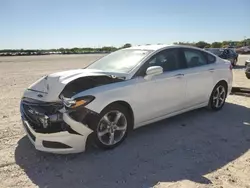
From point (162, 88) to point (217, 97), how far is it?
2208 mm

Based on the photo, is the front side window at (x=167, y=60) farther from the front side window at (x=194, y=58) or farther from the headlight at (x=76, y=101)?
the headlight at (x=76, y=101)

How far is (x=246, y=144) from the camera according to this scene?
500 centimetres

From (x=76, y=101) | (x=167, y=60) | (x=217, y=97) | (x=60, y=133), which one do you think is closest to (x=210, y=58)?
(x=217, y=97)

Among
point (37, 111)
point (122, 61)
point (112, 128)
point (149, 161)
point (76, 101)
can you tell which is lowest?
point (149, 161)

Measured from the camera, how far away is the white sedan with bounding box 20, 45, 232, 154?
4.25m

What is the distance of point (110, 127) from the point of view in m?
4.69

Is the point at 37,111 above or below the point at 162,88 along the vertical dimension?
below

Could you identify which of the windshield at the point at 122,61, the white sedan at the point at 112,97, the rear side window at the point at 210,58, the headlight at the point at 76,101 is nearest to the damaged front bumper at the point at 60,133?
the white sedan at the point at 112,97

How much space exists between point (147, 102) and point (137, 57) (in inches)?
35.0

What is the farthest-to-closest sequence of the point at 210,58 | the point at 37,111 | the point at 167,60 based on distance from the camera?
the point at 210,58 < the point at 167,60 < the point at 37,111

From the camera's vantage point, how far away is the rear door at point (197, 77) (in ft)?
20.0

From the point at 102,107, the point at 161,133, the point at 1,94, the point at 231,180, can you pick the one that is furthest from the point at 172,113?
the point at 1,94

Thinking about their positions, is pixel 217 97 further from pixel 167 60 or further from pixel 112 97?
pixel 112 97

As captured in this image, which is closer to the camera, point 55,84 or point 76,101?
point 76,101
